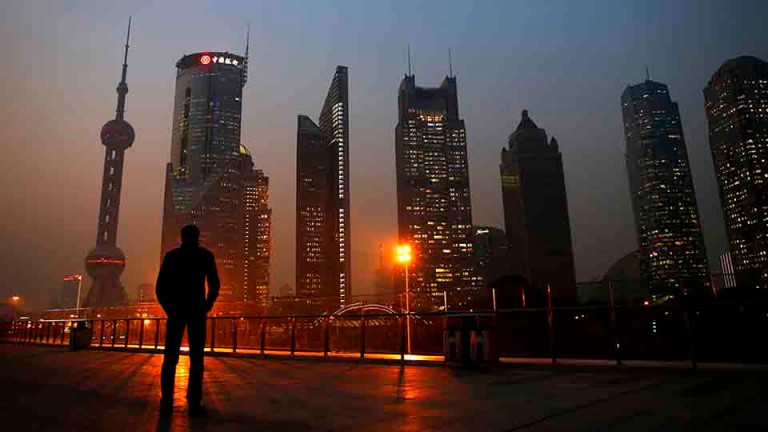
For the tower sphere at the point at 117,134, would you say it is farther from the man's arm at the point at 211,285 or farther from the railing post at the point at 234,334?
the man's arm at the point at 211,285

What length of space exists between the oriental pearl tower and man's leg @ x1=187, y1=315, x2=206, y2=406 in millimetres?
207997

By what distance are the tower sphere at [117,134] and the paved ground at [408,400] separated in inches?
8132

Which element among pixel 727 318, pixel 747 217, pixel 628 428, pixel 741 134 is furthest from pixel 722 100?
pixel 628 428

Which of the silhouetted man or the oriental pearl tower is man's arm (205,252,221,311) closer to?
the silhouetted man

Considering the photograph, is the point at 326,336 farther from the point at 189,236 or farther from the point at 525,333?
the point at 189,236

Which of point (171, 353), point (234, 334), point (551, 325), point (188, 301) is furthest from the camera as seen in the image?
point (234, 334)

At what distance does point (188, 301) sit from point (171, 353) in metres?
0.52

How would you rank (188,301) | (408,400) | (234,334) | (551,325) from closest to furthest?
(188,301)
(408,400)
(551,325)
(234,334)

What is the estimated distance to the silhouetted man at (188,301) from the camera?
191 inches

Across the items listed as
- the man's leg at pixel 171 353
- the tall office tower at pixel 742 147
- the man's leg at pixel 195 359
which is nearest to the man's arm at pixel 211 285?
the man's leg at pixel 195 359

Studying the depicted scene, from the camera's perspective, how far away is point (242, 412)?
4711 mm

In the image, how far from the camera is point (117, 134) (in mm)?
189250

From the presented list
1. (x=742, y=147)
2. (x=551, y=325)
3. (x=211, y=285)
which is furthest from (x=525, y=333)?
(x=742, y=147)

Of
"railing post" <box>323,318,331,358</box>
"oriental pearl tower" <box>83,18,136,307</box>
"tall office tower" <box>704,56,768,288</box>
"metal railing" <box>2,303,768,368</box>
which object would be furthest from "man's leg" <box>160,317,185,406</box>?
"oriental pearl tower" <box>83,18,136,307</box>
